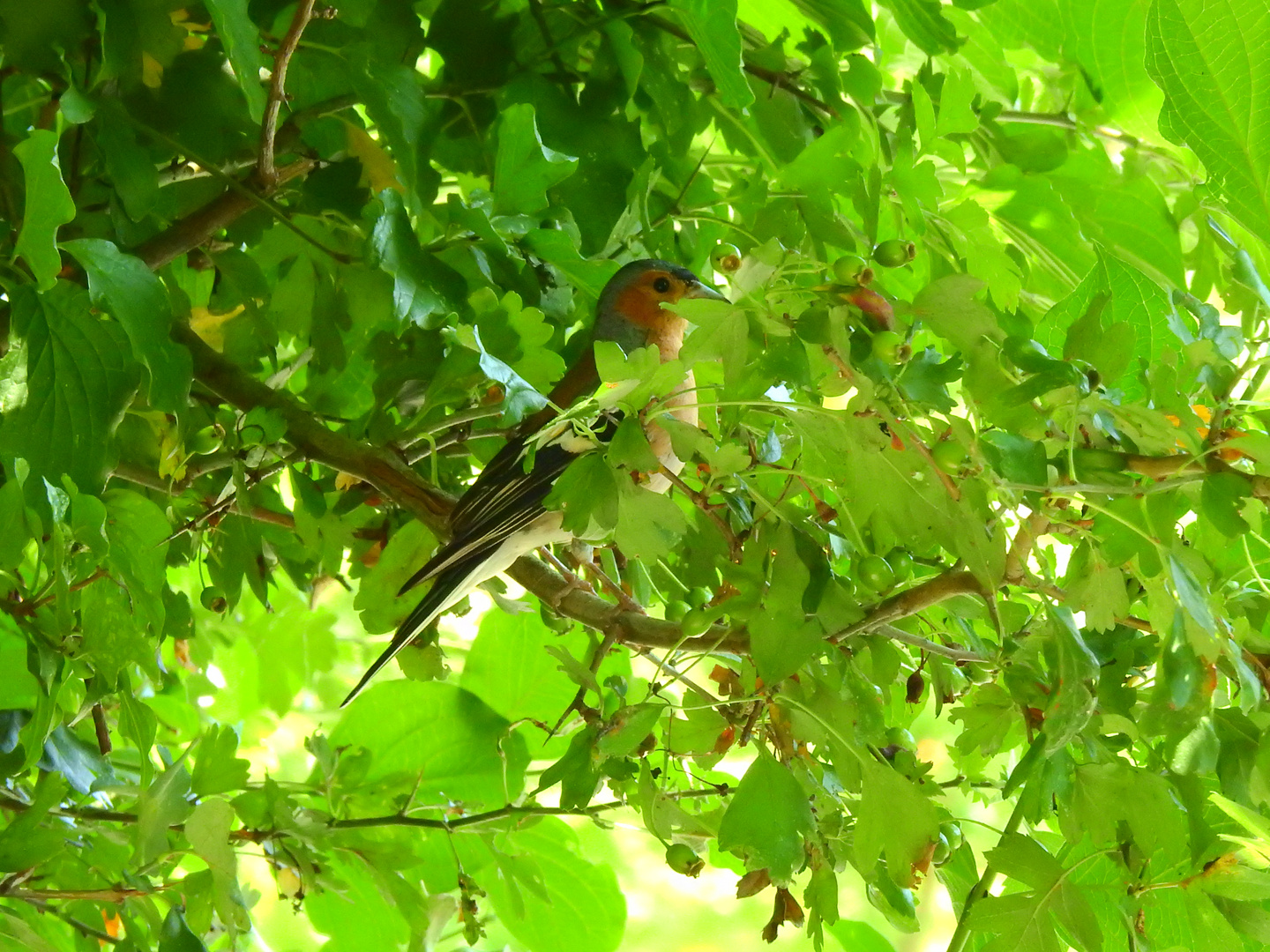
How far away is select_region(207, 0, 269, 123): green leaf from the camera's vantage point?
73cm

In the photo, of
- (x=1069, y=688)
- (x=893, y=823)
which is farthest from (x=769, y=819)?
(x=1069, y=688)

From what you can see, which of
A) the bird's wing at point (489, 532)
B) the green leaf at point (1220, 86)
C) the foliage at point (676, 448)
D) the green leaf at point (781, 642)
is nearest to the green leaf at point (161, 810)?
the foliage at point (676, 448)

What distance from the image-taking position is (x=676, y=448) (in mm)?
652

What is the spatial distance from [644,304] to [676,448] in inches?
32.8

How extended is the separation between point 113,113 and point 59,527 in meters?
0.38

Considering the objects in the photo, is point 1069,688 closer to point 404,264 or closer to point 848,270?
point 848,270

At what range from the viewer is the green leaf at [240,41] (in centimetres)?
73

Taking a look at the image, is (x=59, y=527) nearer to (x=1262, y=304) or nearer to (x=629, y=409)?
(x=629, y=409)

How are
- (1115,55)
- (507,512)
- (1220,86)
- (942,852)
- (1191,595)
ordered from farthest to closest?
1. (1115,55)
2. (507,512)
3. (942,852)
4. (1220,86)
5. (1191,595)

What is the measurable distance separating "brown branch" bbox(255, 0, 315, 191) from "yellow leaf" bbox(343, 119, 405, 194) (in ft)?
0.45

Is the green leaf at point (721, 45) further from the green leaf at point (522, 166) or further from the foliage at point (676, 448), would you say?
the green leaf at point (522, 166)

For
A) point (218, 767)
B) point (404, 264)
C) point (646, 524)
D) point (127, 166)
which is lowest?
point (218, 767)

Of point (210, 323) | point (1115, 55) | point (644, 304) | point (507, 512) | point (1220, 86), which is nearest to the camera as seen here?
point (1220, 86)

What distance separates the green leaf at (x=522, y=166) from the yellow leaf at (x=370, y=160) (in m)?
0.22
